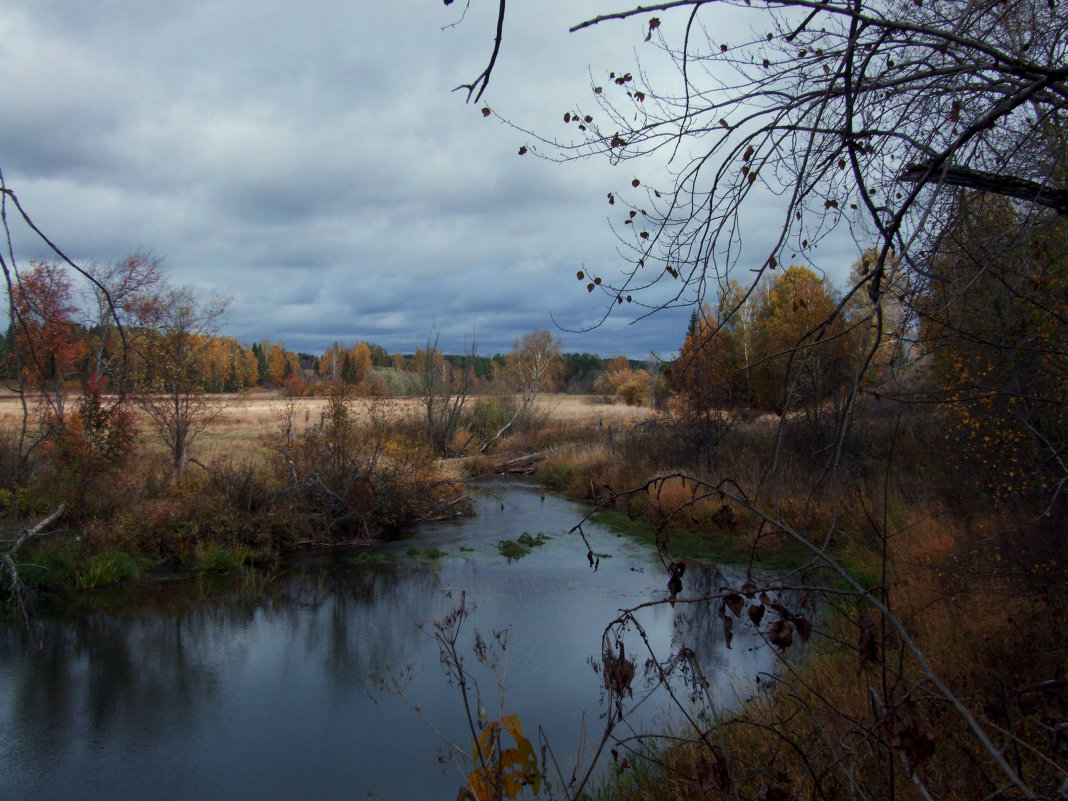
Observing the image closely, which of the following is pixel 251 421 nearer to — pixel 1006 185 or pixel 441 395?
pixel 441 395

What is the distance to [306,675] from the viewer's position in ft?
29.6

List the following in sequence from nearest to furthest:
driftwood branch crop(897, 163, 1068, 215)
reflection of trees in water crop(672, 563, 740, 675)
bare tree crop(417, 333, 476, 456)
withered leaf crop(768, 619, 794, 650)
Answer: withered leaf crop(768, 619, 794, 650) < driftwood branch crop(897, 163, 1068, 215) < reflection of trees in water crop(672, 563, 740, 675) < bare tree crop(417, 333, 476, 456)

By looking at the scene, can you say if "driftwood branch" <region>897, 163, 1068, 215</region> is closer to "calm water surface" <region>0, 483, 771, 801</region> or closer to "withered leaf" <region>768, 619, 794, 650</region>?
"withered leaf" <region>768, 619, 794, 650</region>

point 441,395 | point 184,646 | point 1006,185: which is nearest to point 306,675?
point 184,646

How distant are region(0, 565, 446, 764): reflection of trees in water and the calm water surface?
0.10 feet

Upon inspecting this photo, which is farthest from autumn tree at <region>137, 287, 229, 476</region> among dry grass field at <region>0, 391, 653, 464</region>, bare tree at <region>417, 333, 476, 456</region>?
bare tree at <region>417, 333, 476, 456</region>

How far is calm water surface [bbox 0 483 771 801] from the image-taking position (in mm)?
6926

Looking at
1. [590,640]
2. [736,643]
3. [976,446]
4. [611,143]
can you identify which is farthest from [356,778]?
[976,446]

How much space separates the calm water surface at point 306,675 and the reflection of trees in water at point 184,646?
0.10ft

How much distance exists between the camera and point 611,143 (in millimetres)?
3572

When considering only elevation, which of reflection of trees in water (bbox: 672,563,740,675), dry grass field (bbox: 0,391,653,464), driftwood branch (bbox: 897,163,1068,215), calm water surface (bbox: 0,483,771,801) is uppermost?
driftwood branch (bbox: 897,163,1068,215)

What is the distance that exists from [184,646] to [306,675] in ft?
6.88

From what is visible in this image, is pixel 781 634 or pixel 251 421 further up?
pixel 781 634

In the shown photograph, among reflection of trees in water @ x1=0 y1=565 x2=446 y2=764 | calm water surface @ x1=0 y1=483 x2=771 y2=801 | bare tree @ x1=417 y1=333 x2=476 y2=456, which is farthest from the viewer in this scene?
bare tree @ x1=417 y1=333 x2=476 y2=456
